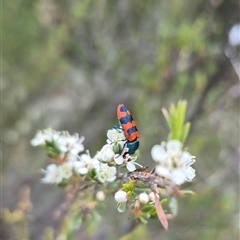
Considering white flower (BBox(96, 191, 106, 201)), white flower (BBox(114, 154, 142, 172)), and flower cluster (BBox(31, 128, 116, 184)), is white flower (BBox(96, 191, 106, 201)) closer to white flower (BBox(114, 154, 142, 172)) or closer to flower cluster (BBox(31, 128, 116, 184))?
flower cluster (BBox(31, 128, 116, 184))

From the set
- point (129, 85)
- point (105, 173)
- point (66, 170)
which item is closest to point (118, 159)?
point (105, 173)

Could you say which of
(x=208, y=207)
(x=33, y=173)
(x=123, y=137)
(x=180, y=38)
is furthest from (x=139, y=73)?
(x=123, y=137)

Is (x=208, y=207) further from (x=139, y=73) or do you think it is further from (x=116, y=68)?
(x=116, y=68)

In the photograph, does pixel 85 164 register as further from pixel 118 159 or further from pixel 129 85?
pixel 129 85

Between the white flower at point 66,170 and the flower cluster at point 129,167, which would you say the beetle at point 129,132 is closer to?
the flower cluster at point 129,167

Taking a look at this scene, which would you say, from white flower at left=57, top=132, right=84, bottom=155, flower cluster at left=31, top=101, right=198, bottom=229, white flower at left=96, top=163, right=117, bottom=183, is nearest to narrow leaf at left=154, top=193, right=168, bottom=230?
flower cluster at left=31, top=101, right=198, bottom=229

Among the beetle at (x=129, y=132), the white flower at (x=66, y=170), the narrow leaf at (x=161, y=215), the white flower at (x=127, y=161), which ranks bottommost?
the narrow leaf at (x=161, y=215)

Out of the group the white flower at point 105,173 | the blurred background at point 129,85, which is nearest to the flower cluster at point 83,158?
the white flower at point 105,173
